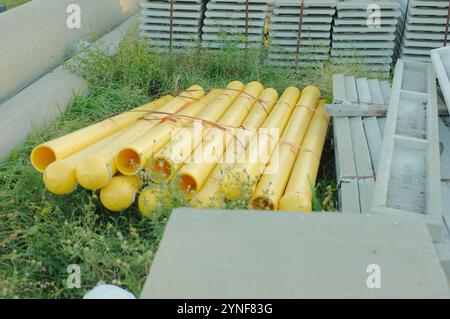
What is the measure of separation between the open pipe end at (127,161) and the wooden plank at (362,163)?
4.81 ft

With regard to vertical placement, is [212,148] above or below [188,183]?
above

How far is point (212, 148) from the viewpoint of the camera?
4.02 m

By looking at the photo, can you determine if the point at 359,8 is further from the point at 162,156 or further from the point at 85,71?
the point at 162,156

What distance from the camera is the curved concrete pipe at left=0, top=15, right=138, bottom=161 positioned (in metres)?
4.53

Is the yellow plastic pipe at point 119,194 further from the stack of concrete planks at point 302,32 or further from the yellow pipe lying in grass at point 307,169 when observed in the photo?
the stack of concrete planks at point 302,32

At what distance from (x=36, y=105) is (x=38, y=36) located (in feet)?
3.84

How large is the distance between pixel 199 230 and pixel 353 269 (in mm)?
677

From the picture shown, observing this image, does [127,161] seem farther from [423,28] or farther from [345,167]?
[423,28]

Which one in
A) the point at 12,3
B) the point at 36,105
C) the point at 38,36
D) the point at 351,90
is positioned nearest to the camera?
the point at 36,105

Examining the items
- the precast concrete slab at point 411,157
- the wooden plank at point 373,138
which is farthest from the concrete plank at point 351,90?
the precast concrete slab at point 411,157

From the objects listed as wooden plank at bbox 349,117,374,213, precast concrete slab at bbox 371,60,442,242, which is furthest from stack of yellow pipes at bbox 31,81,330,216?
precast concrete slab at bbox 371,60,442,242

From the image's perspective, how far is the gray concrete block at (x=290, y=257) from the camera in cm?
217

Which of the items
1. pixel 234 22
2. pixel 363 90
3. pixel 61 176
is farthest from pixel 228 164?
pixel 234 22
